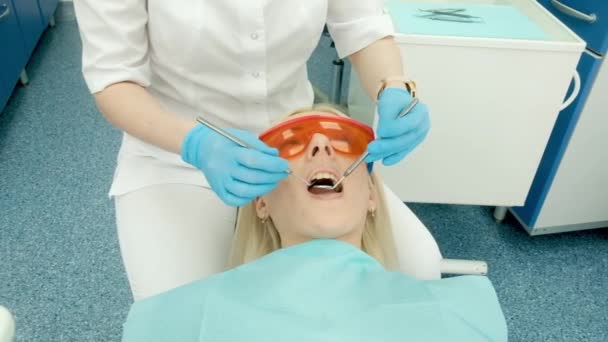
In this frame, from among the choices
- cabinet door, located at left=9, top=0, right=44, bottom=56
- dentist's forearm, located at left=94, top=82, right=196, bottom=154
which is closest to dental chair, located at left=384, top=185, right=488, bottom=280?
dentist's forearm, located at left=94, top=82, right=196, bottom=154

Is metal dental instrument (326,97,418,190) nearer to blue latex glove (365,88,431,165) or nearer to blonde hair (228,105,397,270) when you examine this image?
blue latex glove (365,88,431,165)

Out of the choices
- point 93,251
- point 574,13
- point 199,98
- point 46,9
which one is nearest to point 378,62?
point 199,98

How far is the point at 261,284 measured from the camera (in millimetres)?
901

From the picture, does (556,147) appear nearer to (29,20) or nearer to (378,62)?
(378,62)

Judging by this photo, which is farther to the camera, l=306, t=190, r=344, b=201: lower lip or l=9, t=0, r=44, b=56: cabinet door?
l=9, t=0, r=44, b=56: cabinet door

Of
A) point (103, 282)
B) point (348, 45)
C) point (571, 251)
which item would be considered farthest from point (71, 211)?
point (571, 251)

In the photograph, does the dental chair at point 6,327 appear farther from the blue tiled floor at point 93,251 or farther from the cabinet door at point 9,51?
the cabinet door at point 9,51

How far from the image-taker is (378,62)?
1176 mm

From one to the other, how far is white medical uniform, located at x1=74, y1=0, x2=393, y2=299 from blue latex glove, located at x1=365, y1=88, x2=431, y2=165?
211mm

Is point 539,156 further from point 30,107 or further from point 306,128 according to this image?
point 30,107

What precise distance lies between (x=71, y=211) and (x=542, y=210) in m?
1.59

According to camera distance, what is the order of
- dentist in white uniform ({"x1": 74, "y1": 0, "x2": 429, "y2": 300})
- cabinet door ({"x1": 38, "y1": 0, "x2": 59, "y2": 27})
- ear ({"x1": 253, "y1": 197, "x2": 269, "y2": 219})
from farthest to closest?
cabinet door ({"x1": 38, "y1": 0, "x2": 59, "y2": 27}), ear ({"x1": 253, "y1": 197, "x2": 269, "y2": 219}), dentist in white uniform ({"x1": 74, "y1": 0, "x2": 429, "y2": 300})

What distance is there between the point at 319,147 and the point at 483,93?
0.73 metres

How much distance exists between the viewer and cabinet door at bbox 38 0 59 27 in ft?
9.75
